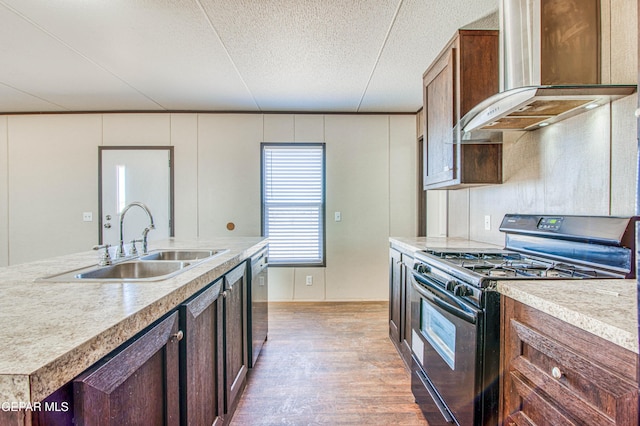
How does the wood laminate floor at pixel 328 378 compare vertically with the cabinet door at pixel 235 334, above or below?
below

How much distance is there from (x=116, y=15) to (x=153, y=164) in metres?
2.12

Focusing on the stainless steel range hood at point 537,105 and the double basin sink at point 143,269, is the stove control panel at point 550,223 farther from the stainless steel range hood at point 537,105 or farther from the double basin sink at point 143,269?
the double basin sink at point 143,269

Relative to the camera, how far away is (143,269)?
1.71 metres

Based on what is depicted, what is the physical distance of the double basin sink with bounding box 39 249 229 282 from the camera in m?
1.23

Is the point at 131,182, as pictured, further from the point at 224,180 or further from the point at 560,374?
the point at 560,374

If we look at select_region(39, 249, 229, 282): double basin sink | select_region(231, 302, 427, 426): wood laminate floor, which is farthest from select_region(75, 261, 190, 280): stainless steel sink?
select_region(231, 302, 427, 426): wood laminate floor

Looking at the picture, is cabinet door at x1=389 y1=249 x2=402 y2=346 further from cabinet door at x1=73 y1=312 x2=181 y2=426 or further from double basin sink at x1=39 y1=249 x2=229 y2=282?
cabinet door at x1=73 y1=312 x2=181 y2=426

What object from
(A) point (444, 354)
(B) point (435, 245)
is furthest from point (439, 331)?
(B) point (435, 245)

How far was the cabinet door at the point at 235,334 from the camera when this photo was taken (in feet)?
5.29

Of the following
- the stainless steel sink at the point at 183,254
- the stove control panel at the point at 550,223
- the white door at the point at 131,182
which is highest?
the white door at the point at 131,182

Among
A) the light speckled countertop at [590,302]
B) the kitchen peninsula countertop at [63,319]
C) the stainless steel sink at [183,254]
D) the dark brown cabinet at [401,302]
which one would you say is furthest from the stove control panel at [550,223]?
the stainless steel sink at [183,254]

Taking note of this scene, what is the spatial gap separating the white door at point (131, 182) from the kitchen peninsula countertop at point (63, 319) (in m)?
2.65

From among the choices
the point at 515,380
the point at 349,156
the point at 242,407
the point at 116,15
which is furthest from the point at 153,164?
the point at 515,380

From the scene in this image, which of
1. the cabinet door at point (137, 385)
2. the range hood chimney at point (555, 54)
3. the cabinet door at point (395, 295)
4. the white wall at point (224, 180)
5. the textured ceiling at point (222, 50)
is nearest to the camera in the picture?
the cabinet door at point (137, 385)
